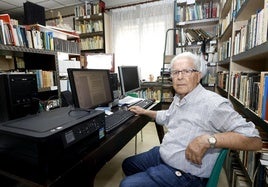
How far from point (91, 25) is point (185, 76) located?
3915 millimetres

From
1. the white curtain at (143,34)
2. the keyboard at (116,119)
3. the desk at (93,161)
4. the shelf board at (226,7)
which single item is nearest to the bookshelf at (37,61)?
the keyboard at (116,119)

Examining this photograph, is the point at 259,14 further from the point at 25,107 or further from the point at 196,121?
the point at 25,107

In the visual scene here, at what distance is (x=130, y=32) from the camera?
4.33 meters

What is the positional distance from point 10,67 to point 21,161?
2587 millimetres

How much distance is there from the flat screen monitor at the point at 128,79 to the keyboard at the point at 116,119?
52 cm

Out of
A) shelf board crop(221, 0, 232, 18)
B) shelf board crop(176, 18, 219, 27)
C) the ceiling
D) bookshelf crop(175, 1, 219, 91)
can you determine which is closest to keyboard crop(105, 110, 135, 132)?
shelf board crop(221, 0, 232, 18)

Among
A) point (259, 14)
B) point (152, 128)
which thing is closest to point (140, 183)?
point (259, 14)

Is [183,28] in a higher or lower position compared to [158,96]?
higher

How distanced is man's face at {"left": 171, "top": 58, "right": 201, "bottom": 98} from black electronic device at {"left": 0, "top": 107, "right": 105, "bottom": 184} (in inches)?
23.1

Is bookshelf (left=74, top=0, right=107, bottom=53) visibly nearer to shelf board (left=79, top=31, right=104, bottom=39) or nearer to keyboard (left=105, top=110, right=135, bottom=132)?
shelf board (left=79, top=31, right=104, bottom=39)

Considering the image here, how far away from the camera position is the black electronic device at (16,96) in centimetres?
111

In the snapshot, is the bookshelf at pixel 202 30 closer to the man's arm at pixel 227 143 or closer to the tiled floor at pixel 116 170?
the tiled floor at pixel 116 170

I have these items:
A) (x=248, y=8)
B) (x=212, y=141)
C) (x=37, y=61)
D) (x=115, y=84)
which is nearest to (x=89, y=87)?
(x=115, y=84)

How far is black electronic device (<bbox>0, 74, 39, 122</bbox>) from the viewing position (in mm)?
1112
